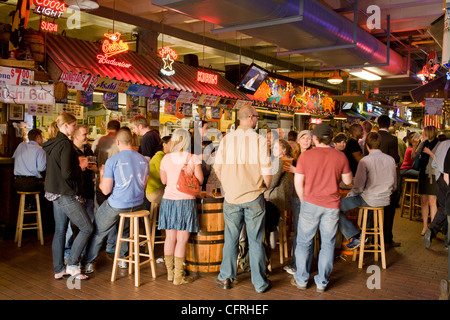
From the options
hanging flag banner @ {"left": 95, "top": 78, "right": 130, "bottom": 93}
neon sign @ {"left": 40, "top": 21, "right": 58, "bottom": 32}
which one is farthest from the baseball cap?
neon sign @ {"left": 40, "top": 21, "right": 58, "bottom": 32}

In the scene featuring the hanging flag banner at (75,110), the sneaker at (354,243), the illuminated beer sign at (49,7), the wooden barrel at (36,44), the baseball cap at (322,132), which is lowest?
the sneaker at (354,243)

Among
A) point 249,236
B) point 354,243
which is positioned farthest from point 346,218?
point 249,236

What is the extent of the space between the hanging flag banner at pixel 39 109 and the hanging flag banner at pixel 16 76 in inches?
26.6

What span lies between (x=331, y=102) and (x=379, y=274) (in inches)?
612

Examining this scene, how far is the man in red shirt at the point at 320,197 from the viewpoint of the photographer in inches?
180

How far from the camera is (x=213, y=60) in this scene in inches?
625

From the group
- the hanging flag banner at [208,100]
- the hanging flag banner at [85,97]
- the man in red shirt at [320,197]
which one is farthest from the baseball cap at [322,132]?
the hanging flag banner at [208,100]

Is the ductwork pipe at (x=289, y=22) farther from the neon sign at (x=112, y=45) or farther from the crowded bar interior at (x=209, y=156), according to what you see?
the neon sign at (x=112, y=45)

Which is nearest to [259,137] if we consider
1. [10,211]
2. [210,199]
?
[210,199]

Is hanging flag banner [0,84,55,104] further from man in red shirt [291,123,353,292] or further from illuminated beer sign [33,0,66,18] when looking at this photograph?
man in red shirt [291,123,353,292]

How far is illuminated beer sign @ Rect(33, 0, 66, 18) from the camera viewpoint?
268 inches

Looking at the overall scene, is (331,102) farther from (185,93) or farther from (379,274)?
(379,274)

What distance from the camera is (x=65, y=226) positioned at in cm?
499
